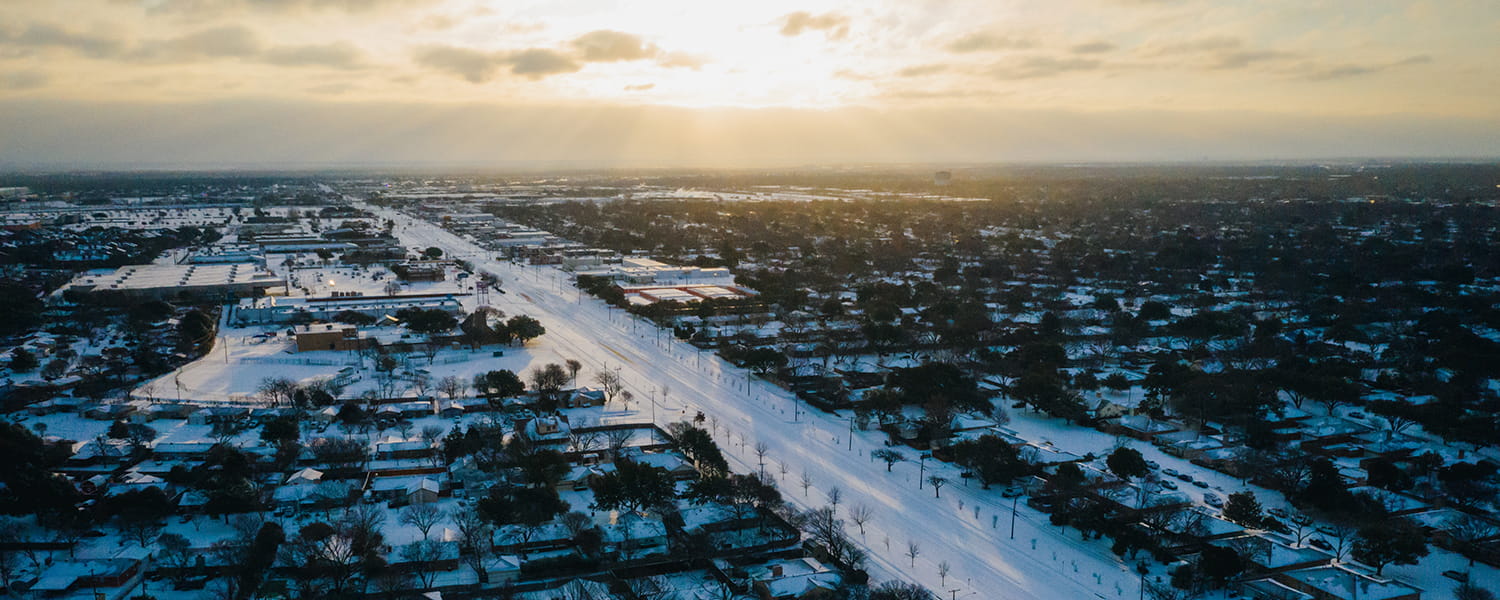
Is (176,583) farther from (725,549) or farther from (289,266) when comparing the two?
(289,266)

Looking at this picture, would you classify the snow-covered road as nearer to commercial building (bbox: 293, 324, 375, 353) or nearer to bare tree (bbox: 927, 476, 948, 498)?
bare tree (bbox: 927, 476, 948, 498)

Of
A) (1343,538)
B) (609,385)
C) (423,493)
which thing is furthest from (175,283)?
(1343,538)

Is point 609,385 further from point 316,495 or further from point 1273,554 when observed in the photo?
point 1273,554

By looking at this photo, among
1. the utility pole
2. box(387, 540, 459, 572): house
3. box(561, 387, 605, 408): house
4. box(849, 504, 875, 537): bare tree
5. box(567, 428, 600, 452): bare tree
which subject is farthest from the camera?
box(561, 387, 605, 408): house

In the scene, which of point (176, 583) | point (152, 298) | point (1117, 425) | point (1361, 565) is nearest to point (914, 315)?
point (1117, 425)

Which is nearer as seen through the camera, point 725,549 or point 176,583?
point 176,583

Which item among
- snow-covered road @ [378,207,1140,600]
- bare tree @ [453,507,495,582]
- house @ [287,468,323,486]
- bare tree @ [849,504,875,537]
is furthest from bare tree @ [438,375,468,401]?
bare tree @ [849,504,875,537]
